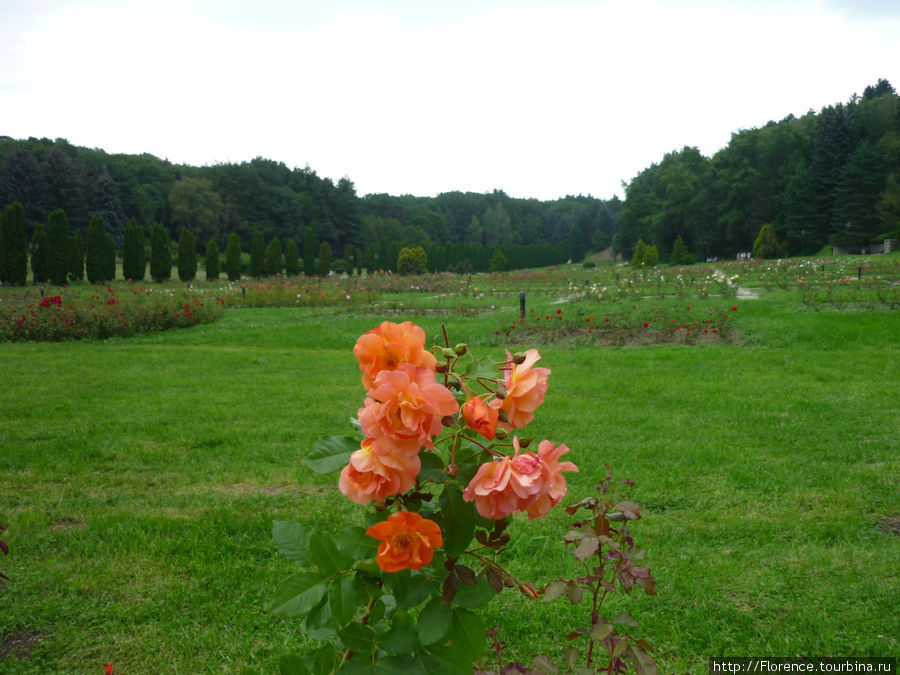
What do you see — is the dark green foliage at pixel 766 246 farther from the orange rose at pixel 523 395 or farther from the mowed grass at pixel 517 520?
the orange rose at pixel 523 395

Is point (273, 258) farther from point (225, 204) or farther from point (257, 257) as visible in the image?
point (225, 204)

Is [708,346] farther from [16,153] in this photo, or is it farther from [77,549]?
[16,153]

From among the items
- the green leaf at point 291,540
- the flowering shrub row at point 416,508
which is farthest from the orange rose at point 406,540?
the green leaf at point 291,540

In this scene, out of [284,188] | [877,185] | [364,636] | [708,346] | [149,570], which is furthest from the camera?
[284,188]

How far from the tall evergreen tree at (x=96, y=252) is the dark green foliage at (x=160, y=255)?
6.66ft

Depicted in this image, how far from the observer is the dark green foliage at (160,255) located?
26.5 m

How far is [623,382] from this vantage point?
20.3ft

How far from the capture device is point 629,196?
54.5m

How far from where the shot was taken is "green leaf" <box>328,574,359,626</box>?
0.90m

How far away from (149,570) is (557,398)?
3744mm

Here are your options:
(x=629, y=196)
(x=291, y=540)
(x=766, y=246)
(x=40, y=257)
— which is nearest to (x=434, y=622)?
(x=291, y=540)

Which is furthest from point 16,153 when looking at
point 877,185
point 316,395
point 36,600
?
point 877,185

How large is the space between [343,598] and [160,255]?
29091 mm

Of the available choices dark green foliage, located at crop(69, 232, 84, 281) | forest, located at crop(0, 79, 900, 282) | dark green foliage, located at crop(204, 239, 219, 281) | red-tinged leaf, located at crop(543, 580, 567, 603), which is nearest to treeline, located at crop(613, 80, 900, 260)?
forest, located at crop(0, 79, 900, 282)
